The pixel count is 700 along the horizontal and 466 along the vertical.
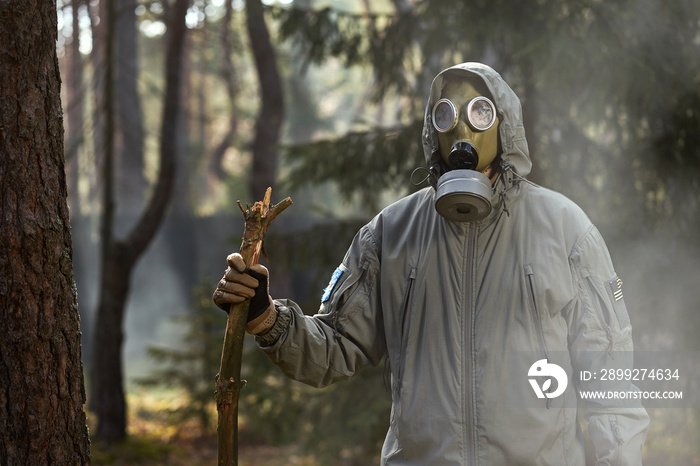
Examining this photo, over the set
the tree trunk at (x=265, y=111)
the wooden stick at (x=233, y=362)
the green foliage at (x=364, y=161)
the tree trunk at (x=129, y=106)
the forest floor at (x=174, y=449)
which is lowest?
the forest floor at (x=174, y=449)

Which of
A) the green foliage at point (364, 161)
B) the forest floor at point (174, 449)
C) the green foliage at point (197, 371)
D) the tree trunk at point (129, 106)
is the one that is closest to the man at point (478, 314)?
the green foliage at point (364, 161)

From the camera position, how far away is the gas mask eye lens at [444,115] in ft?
8.04

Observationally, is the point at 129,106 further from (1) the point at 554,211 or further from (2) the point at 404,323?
(1) the point at 554,211

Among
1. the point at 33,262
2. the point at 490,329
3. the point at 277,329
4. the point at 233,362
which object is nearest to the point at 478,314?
the point at 490,329

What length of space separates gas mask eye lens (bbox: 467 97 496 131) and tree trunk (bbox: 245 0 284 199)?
6672mm

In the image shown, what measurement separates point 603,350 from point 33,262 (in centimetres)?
185

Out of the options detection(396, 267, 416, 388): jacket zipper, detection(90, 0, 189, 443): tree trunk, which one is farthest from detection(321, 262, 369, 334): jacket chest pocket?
detection(90, 0, 189, 443): tree trunk

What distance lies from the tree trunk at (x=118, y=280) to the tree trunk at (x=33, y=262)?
558cm

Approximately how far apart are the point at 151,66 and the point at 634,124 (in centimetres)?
2378

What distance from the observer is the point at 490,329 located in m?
2.27

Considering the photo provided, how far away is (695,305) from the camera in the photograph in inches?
217

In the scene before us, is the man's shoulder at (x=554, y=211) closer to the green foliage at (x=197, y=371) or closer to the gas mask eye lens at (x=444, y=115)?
the gas mask eye lens at (x=444, y=115)

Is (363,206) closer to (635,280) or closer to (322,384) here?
(635,280)

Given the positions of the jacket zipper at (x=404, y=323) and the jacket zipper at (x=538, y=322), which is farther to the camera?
the jacket zipper at (x=404, y=323)
